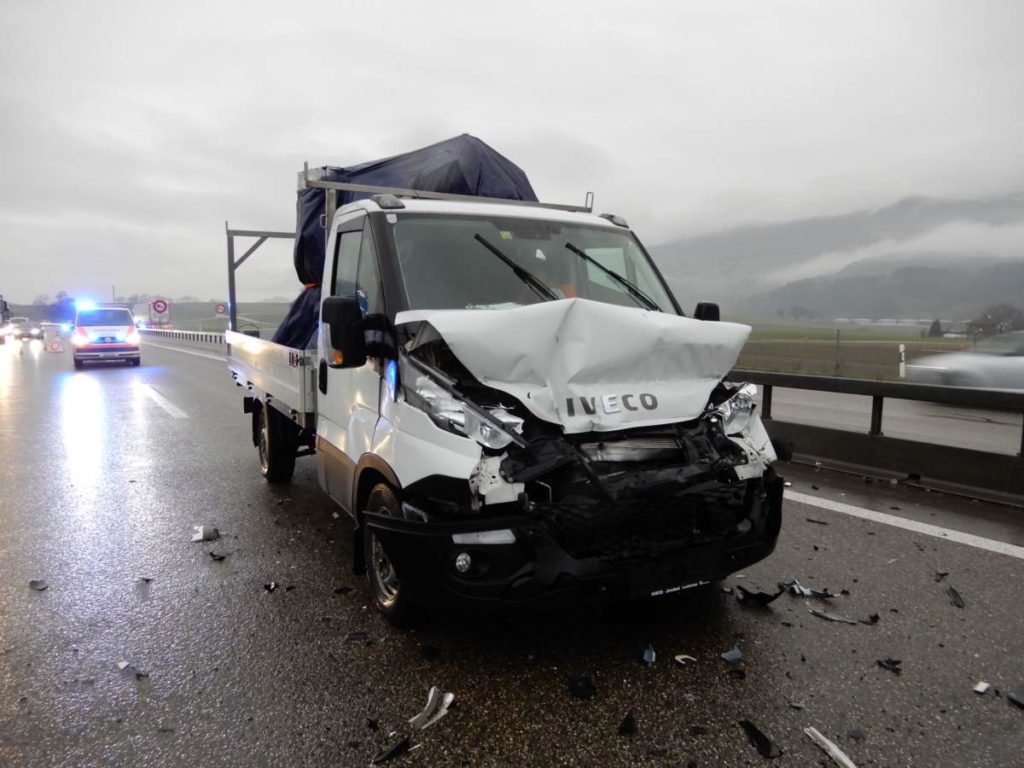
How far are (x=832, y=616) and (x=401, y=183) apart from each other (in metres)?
4.53

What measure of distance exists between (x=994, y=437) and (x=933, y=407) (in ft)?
3.14

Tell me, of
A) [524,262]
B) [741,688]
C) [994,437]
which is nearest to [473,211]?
[524,262]

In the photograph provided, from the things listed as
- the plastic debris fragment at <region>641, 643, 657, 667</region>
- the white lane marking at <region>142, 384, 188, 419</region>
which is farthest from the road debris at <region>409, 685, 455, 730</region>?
the white lane marking at <region>142, 384, 188, 419</region>

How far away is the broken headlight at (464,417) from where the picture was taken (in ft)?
9.33

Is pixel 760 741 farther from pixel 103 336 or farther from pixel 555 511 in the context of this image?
pixel 103 336

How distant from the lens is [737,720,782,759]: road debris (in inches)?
99.2

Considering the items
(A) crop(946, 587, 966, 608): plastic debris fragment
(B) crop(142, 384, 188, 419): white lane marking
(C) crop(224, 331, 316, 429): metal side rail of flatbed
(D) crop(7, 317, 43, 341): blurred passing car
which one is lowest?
(D) crop(7, 317, 43, 341): blurred passing car

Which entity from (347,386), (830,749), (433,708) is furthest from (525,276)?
(830,749)

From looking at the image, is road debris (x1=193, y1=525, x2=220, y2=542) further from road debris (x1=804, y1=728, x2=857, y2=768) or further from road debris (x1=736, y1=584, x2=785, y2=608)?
road debris (x1=804, y1=728, x2=857, y2=768)

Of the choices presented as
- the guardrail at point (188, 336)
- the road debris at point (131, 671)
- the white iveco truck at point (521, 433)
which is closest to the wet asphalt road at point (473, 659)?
the road debris at point (131, 671)

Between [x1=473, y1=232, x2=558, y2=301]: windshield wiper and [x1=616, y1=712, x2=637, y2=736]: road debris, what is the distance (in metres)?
2.23

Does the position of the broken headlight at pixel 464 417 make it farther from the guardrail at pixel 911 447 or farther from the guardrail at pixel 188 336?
the guardrail at pixel 188 336

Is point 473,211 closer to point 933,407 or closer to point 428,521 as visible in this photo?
point 428,521

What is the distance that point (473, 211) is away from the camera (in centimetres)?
420
